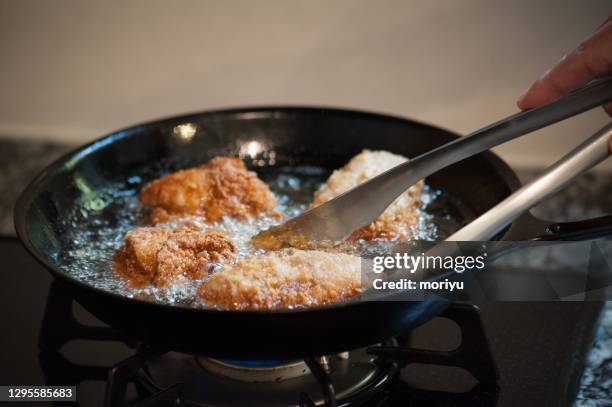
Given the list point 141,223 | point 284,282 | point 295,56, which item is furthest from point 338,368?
point 295,56

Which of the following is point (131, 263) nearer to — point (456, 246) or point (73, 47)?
point (456, 246)

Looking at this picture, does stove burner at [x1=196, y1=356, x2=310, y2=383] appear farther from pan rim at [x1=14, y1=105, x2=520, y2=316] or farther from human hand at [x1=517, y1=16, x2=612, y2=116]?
human hand at [x1=517, y1=16, x2=612, y2=116]

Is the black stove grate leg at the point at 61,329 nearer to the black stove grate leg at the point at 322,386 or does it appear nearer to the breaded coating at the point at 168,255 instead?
the breaded coating at the point at 168,255

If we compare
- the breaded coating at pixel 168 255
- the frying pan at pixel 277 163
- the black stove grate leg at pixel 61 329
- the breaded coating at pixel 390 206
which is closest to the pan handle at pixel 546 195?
the frying pan at pixel 277 163

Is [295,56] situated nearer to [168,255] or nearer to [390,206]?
[390,206]

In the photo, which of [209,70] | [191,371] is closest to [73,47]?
[209,70]

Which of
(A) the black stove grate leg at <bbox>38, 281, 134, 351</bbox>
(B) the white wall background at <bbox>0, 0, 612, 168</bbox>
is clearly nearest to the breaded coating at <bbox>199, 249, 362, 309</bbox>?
(A) the black stove grate leg at <bbox>38, 281, 134, 351</bbox>
